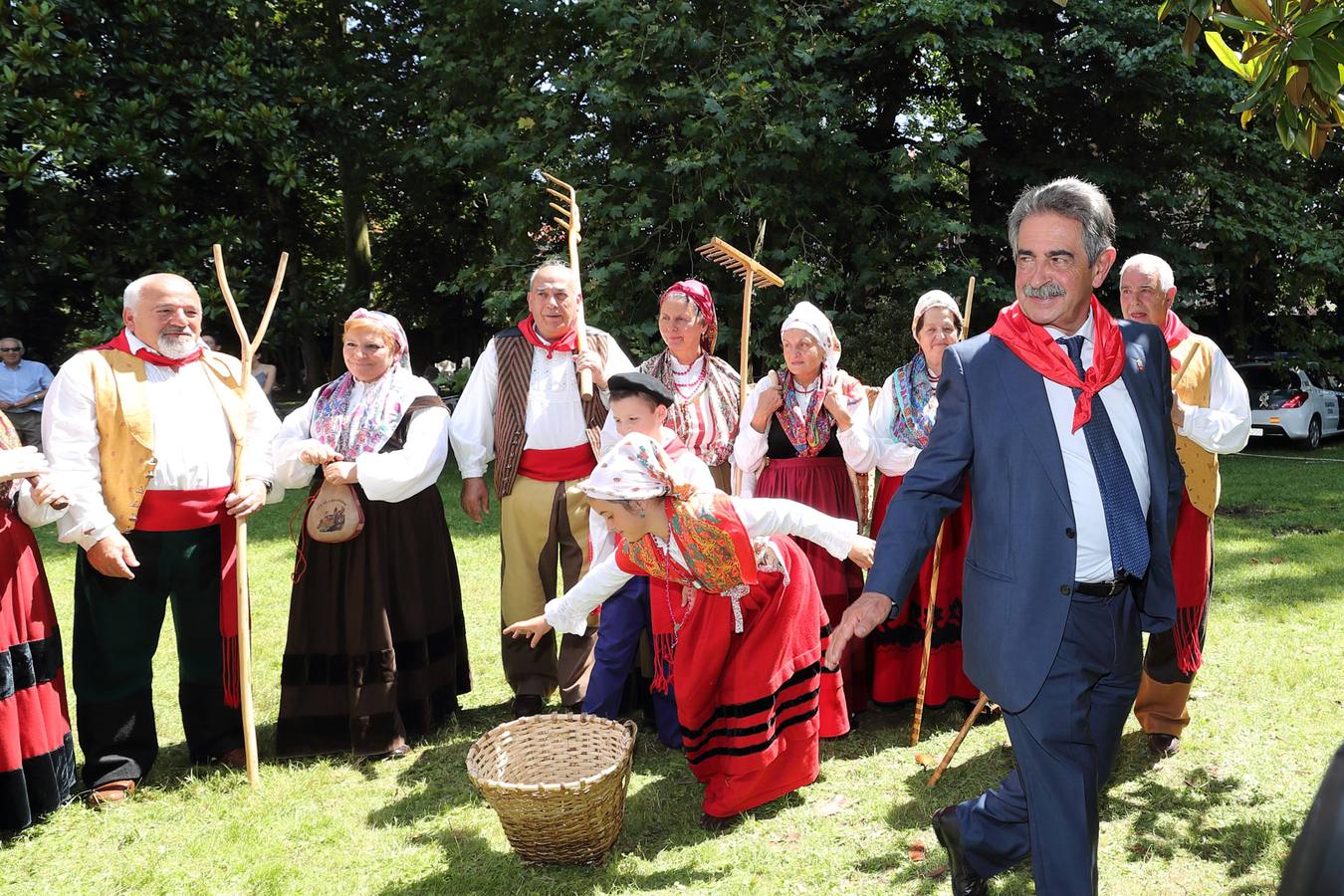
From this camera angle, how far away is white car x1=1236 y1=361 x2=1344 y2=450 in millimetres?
14719

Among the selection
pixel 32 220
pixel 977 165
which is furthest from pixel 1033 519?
pixel 32 220

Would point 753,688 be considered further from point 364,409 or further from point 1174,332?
point 1174,332

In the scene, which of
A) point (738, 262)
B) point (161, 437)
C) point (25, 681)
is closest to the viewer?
point (25, 681)

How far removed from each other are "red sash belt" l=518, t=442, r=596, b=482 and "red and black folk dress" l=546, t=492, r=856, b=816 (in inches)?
48.2

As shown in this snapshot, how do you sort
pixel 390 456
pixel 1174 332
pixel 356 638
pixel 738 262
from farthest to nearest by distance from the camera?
pixel 738 262 < pixel 356 638 < pixel 390 456 < pixel 1174 332

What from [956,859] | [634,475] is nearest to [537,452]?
[634,475]

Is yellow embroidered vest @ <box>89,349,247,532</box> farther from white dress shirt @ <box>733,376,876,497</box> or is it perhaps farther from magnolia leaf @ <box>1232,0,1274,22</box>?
magnolia leaf @ <box>1232,0,1274,22</box>

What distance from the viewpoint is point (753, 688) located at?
3715mm

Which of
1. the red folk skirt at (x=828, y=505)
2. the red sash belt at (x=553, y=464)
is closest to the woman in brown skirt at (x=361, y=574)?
the red sash belt at (x=553, y=464)

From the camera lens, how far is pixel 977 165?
42.4 ft

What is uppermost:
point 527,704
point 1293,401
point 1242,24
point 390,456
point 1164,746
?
point 1242,24

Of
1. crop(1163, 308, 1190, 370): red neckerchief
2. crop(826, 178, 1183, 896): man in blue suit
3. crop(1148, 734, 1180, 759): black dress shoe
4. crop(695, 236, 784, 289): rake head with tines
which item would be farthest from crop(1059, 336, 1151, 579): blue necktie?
crop(695, 236, 784, 289): rake head with tines

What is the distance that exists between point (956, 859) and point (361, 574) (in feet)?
9.06

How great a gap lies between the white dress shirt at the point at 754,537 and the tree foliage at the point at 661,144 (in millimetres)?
7093
